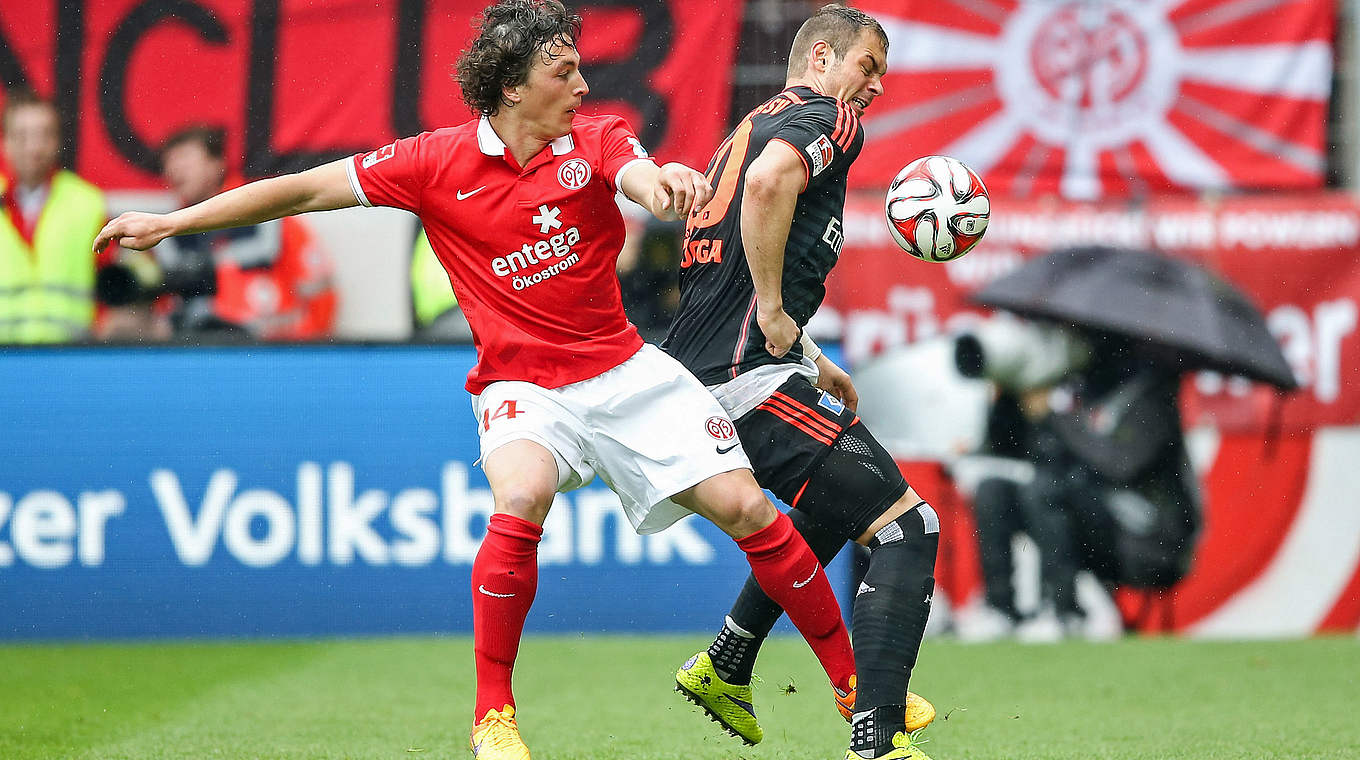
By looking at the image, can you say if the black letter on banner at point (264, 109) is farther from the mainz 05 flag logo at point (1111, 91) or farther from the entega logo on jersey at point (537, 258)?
the entega logo on jersey at point (537, 258)

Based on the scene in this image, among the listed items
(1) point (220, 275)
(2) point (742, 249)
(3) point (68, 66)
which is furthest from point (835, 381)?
(3) point (68, 66)

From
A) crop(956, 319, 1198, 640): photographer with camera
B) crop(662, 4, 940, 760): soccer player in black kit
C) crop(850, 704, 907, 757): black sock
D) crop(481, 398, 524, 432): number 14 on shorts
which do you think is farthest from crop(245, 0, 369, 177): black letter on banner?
crop(850, 704, 907, 757): black sock

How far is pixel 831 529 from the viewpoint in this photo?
4.15 metres

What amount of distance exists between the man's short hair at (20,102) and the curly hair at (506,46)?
4.86 metres

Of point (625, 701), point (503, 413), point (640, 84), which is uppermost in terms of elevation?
point (640, 84)

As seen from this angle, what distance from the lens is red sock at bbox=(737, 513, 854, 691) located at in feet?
13.3

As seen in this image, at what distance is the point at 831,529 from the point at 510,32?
1566 millimetres

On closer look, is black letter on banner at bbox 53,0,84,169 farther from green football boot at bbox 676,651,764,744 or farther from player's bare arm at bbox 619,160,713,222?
player's bare arm at bbox 619,160,713,222

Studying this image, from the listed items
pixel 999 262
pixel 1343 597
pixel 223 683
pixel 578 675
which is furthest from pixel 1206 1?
pixel 223 683

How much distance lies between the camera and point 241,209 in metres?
3.91

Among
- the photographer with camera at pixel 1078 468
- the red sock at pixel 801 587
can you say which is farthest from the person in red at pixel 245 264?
the red sock at pixel 801 587

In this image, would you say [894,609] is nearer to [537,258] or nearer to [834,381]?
[834,381]

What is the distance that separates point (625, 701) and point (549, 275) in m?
2.37

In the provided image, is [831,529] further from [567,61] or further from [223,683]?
[223,683]
